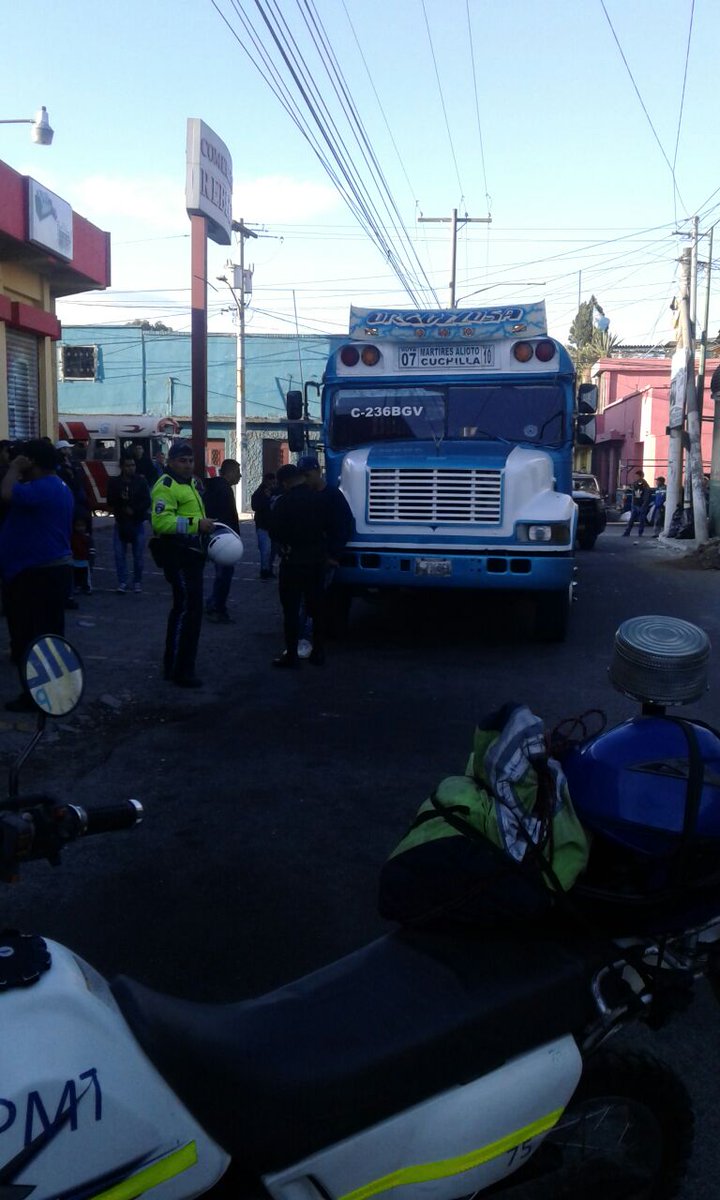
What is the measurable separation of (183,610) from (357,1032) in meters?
6.07

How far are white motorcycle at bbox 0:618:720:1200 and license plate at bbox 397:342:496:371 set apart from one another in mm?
8260

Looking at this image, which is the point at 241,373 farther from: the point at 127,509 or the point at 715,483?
the point at 127,509

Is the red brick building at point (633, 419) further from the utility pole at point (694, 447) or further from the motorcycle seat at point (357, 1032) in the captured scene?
the motorcycle seat at point (357, 1032)

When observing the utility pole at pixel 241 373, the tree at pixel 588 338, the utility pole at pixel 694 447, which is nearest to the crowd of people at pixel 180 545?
the utility pole at pixel 694 447

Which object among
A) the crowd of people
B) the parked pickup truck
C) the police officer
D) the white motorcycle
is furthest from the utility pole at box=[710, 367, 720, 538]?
the white motorcycle

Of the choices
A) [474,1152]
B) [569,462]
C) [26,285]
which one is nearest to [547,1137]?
[474,1152]

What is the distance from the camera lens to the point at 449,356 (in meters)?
10.4

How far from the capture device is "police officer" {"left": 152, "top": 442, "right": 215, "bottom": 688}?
776cm

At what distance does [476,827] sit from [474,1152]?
2.15 ft

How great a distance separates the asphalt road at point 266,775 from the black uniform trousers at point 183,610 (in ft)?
0.79

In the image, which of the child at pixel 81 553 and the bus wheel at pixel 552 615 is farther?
the child at pixel 81 553

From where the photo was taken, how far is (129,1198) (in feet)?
6.02

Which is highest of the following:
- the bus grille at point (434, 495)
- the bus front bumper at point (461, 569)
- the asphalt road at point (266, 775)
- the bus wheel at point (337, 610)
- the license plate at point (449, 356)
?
the license plate at point (449, 356)

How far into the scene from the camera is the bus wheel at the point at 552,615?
32.8ft
